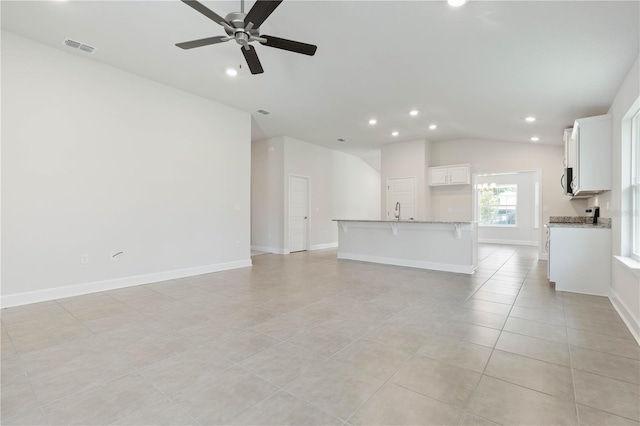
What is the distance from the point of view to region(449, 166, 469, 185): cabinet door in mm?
7633

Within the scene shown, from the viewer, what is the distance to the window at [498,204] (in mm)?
10375

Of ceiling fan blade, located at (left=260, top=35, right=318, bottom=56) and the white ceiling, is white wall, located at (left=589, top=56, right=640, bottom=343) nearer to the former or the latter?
the white ceiling

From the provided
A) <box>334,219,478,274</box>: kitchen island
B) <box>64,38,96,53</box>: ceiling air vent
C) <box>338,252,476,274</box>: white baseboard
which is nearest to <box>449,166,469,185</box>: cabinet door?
<box>334,219,478,274</box>: kitchen island

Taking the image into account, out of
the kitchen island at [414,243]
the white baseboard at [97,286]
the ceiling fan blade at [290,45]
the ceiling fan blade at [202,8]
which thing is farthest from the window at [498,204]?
the ceiling fan blade at [202,8]

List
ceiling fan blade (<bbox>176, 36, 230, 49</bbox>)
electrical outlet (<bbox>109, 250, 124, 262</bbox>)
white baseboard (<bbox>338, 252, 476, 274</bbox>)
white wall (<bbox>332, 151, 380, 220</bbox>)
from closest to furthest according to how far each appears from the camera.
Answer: ceiling fan blade (<bbox>176, 36, 230, 49</bbox>)
electrical outlet (<bbox>109, 250, 124, 262</bbox>)
white baseboard (<bbox>338, 252, 476, 274</bbox>)
white wall (<bbox>332, 151, 380, 220</bbox>)

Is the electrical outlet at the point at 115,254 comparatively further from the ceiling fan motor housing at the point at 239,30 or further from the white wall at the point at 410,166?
the white wall at the point at 410,166

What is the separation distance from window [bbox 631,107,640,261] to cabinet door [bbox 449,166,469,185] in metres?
4.35

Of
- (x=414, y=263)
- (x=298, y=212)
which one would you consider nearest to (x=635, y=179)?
(x=414, y=263)

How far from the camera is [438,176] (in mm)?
7988

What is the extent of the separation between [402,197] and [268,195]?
3662 millimetres

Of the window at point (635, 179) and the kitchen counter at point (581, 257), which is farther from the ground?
the window at point (635, 179)

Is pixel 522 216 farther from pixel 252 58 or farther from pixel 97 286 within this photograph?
pixel 97 286

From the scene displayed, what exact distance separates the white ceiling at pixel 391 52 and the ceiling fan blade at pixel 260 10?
517 millimetres

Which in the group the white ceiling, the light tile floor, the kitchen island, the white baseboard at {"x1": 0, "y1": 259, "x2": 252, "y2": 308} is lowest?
the light tile floor
